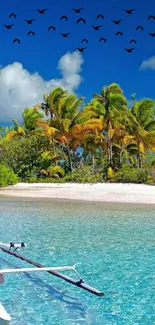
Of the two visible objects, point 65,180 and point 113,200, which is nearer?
point 113,200

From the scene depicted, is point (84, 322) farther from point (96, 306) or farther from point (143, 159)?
point (143, 159)

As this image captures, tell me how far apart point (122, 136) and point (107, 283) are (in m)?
27.7

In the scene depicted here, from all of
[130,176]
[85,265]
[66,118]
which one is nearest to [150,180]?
[130,176]

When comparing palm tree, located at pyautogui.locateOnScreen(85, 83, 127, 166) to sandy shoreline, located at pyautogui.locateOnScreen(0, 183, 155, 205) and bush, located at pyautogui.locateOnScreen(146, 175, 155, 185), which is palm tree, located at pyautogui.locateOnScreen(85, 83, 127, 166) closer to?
bush, located at pyautogui.locateOnScreen(146, 175, 155, 185)

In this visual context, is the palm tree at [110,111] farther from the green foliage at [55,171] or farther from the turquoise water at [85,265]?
the turquoise water at [85,265]

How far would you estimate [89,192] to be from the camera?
92.6ft

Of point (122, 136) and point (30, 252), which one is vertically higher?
point (122, 136)

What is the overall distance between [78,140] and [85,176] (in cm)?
335

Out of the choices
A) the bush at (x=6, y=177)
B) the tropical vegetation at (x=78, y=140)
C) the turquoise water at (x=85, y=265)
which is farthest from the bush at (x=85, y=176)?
the turquoise water at (x=85, y=265)

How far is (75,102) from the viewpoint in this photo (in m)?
36.4

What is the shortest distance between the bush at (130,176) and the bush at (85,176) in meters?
1.16

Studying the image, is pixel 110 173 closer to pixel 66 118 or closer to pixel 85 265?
pixel 66 118

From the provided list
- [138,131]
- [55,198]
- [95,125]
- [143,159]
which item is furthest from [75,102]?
[55,198]

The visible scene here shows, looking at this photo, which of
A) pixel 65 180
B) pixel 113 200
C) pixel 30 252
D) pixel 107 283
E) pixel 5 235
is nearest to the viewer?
pixel 107 283
